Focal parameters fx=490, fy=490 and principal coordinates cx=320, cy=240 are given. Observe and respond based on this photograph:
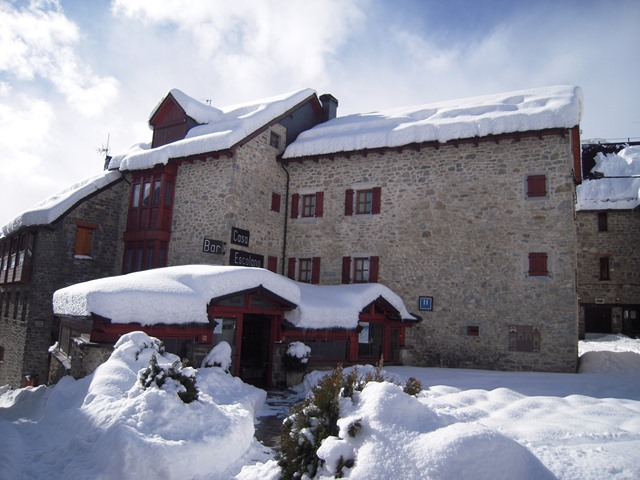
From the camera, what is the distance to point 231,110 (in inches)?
775

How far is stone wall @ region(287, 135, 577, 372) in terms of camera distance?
575 inches

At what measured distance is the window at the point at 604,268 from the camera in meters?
26.7

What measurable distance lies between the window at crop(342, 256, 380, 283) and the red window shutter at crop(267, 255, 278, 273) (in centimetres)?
259

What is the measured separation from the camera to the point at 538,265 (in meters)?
14.8

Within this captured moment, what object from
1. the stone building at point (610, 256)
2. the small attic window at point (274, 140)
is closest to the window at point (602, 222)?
the stone building at point (610, 256)

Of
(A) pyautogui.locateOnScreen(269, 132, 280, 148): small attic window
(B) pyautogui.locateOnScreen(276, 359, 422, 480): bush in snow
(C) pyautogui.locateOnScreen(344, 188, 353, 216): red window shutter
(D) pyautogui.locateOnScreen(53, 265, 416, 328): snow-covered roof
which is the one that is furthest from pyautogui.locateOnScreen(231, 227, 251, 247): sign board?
(B) pyautogui.locateOnScreen(276, 359, 422, 480): bush in snow

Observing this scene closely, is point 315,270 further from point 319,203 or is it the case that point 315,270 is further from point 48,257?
point 48,257

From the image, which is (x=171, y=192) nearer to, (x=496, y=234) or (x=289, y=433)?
(x=496, y=234)

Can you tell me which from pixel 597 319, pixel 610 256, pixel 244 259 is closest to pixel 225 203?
pixel 244 259

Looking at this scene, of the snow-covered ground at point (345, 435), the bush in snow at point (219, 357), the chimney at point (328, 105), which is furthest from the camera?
the chimney at point (328, 105)

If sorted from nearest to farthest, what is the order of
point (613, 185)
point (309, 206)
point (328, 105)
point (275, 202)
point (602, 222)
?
point (275, 202)
point (309, 206)
point (328, 105)
point (602, 222)
point (613, 185)

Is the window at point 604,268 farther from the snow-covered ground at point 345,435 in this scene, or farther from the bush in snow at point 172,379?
the bush in snow at point 172,379

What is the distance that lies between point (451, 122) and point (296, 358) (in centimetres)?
915

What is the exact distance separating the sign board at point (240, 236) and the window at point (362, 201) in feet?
12.0
